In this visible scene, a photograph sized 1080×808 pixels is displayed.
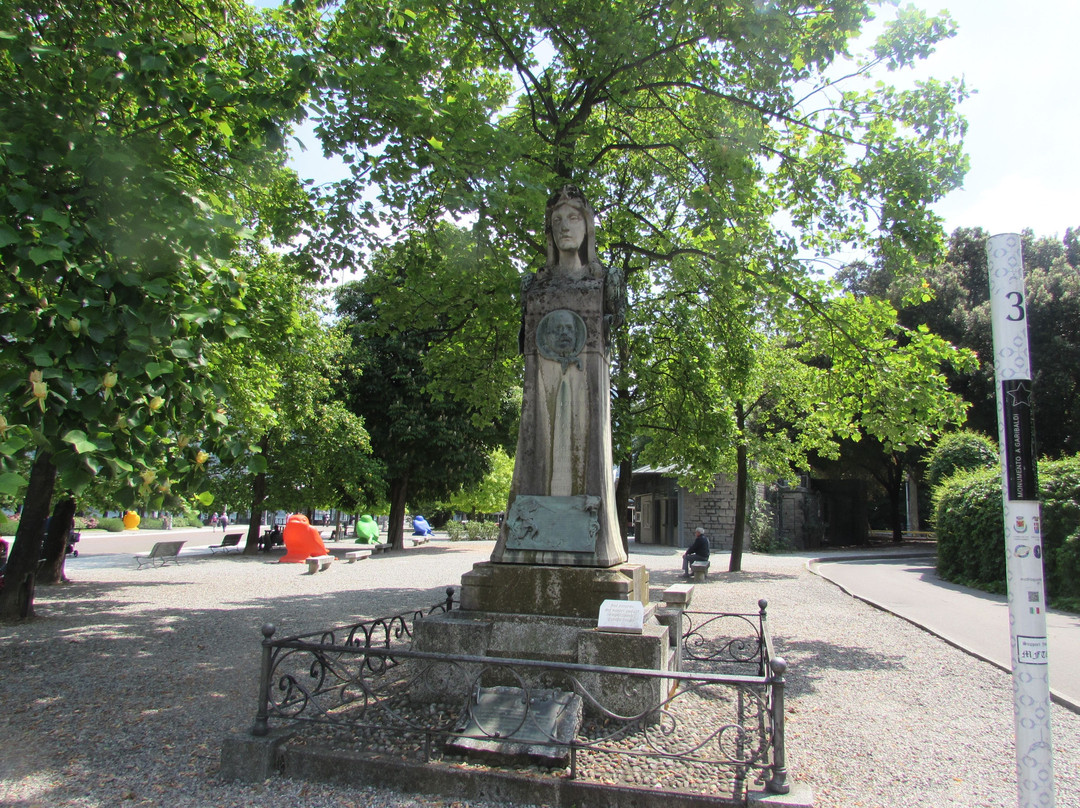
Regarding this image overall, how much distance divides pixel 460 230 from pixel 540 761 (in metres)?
8.21

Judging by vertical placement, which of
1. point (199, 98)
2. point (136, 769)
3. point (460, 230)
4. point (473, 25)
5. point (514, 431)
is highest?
point (473, 25)

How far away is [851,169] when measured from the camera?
31.9 ft

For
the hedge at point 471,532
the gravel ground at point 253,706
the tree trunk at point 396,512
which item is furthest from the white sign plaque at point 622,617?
the hedge at point 471,532

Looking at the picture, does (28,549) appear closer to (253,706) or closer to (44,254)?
(253,706)

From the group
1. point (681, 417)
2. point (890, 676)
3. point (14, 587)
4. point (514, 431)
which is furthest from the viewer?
point (514, 431)

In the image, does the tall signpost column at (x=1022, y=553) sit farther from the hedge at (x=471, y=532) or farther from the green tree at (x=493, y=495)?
→ the green tree at (x=493, y=495)

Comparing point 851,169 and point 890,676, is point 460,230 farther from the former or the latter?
point 890,676

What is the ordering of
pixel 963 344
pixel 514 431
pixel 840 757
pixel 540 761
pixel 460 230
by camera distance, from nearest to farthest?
pixel 540 761 < pixel 840 757 < pixel 460 230 < pixel 514 431 < pixel 963 344

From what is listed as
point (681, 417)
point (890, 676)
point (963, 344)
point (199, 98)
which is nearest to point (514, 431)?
point (681, 417)

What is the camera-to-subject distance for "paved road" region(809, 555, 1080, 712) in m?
7.86

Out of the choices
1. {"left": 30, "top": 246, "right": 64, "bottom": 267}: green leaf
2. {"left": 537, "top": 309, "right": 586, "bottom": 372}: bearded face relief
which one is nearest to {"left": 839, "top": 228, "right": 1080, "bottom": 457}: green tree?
{"left": 537, "top": 309, "right": 586, "bottom": 372}: bearded face relief

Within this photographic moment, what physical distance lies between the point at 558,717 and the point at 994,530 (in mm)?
14978

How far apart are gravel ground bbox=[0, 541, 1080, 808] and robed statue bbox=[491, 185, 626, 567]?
85.4 inches

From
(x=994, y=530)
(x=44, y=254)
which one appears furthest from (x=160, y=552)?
(x=994, y=530)
